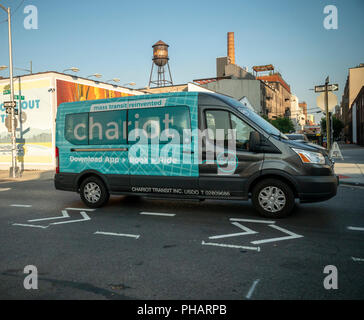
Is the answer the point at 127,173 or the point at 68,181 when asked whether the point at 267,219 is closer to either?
the point at 127,173

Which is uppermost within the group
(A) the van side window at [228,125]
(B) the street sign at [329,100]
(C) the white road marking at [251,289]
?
(B) the street sign at [329,100]

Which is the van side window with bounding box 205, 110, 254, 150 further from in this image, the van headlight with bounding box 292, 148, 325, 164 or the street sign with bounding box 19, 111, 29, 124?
the street sign with bounding box 19, 111, 29, 124

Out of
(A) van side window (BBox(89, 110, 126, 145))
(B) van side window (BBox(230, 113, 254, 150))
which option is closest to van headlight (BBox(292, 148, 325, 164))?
(B) van side window (BBox(230, 113, 254, 150))

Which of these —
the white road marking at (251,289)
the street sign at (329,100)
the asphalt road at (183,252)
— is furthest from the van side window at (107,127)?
the street sign at (329,100)

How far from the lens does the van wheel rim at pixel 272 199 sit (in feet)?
20.9

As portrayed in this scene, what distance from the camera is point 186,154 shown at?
6.91m

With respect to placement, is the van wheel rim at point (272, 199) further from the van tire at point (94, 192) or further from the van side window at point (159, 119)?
the van tire at point (94, 192)

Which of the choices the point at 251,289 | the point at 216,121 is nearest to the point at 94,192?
the point at 216,121

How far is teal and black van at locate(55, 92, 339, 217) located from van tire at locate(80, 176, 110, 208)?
0.9 inches

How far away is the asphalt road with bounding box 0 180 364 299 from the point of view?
3.48 m

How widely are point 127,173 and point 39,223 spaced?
6.72ft
